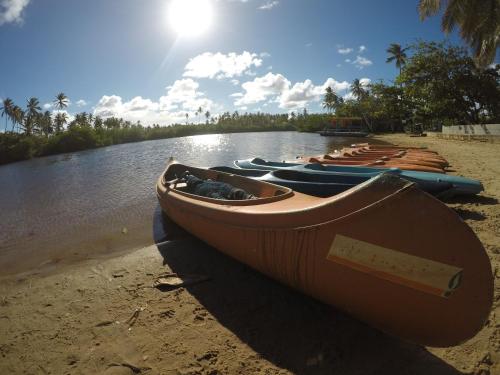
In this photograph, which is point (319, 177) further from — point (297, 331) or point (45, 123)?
point (45, 123)

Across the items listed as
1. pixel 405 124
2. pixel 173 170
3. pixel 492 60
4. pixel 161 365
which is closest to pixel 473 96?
pixel 492 60

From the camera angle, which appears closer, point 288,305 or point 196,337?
point 196,337

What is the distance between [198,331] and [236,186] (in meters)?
4.00

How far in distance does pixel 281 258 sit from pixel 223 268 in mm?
1725

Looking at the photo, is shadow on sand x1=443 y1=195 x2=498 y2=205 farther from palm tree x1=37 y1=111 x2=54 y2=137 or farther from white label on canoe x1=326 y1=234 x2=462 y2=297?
palm tree x1=37 y1=111 x2=54 y2=137

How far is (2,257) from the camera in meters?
6.00

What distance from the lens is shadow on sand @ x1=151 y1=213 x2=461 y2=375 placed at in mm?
2496

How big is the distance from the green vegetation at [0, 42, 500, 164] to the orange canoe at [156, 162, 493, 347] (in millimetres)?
24850

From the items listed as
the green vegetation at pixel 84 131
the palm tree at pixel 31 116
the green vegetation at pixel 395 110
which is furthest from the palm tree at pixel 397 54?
the palm tree at pixel 31 116

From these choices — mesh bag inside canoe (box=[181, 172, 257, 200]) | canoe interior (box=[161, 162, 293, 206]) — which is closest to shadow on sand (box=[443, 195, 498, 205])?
canoe interior (box=[161, 162, 293, 206])

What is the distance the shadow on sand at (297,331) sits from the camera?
2.50m

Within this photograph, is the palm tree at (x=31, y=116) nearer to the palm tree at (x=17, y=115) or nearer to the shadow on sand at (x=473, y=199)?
the palm tree at (x=17, y=115)

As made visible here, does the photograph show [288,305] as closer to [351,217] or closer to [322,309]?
[322,309]

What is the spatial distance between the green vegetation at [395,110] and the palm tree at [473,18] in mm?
5240
